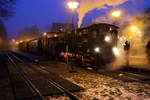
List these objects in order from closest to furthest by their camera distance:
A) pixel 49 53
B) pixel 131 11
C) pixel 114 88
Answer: pixel 114 88 → pixel 49 53 → pixel 131 11

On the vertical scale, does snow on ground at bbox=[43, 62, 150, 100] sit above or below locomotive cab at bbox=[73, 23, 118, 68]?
below

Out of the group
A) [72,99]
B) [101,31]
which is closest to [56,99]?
[72,99]

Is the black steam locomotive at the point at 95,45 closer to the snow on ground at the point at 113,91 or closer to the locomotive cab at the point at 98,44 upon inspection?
the locomotive cab at the point at 98,44

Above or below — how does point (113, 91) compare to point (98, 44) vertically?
below

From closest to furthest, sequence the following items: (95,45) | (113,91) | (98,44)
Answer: (113,91) < (95,45) < (98,44)

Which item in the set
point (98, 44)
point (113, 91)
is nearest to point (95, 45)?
point (98, 44)

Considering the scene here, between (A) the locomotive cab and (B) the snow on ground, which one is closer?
(B) the snow on ground

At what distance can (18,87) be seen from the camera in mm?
8922

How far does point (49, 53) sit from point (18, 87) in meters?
18.0

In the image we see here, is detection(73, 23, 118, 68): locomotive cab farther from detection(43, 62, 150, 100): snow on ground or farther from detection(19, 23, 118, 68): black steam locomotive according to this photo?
detection(43, 62, 150, 100): snow on ground

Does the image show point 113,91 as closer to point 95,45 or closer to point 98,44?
point 95,45

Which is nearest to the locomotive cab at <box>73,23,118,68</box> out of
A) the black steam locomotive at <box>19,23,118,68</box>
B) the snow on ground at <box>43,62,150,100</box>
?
the black steam locomotive at <box>19,23,118,68</box>

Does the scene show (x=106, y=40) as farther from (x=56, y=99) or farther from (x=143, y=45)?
(x=143, y=45)

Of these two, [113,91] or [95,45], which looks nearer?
[113,91]
